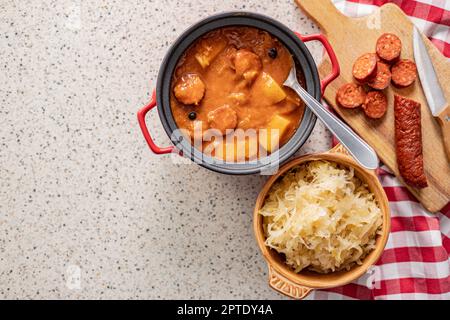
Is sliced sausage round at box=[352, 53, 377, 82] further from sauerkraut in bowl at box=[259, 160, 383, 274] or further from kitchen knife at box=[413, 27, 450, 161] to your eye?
sauerkraut in bowl at box=[259, 160, 383, 274]

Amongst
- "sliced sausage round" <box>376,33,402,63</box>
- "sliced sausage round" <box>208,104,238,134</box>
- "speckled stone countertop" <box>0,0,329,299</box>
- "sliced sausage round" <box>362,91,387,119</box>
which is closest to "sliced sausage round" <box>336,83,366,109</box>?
"sliced sausage round" <box>362,91,387,119</box>

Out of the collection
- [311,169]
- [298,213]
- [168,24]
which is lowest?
[298,213]

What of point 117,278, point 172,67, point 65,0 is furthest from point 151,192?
point 65,0

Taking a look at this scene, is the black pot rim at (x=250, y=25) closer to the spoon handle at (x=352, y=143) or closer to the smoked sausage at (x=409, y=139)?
the spoon handle at (x=352, y=143)

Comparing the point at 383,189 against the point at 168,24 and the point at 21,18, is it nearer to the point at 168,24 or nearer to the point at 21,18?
the point at 168,24

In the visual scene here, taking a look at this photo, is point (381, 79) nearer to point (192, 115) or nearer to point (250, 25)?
point (250, 25)

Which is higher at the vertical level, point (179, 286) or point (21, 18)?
point (21, 18)

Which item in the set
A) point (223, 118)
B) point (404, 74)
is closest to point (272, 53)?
point (223, 118)
